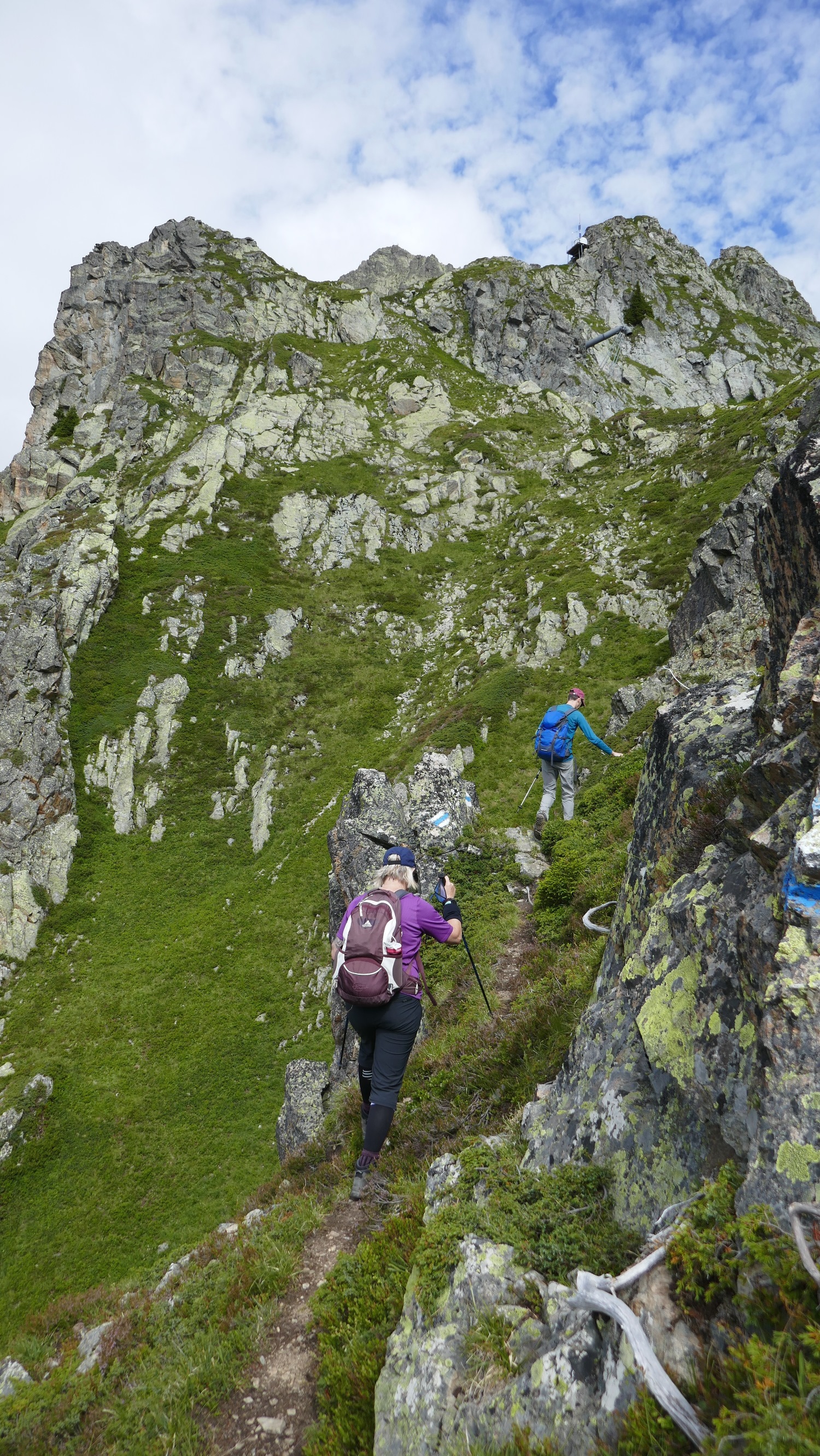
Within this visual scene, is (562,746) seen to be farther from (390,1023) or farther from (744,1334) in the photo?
(744,1334)

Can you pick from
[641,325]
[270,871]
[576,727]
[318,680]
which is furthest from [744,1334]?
[641,325]

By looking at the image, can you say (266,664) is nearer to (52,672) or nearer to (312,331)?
(52,672)

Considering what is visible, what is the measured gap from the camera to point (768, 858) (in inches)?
158

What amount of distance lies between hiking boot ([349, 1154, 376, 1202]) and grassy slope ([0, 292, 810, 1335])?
256 inches

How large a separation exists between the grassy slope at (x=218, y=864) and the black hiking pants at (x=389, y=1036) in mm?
7536

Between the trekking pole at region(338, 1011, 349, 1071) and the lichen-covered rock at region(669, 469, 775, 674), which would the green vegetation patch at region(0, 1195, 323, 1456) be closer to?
the trekking pole at region(338, 1011, 349, 1071)

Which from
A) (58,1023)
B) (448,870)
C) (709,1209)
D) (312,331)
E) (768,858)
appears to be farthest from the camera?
(312,331)

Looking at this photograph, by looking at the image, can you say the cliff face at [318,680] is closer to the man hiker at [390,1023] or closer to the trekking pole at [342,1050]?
the man hiker at [390,1023]

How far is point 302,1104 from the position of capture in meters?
13.8

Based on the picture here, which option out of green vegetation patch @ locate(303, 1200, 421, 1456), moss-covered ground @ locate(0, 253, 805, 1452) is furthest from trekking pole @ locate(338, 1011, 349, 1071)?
green vegetation patch @ locate(303, 1200, 421, 1456)

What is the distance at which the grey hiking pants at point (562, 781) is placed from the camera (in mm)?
15945

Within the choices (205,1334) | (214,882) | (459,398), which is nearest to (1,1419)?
(205,1334)

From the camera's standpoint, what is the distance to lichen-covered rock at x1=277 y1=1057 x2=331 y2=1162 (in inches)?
517

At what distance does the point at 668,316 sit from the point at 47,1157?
13875 cm
